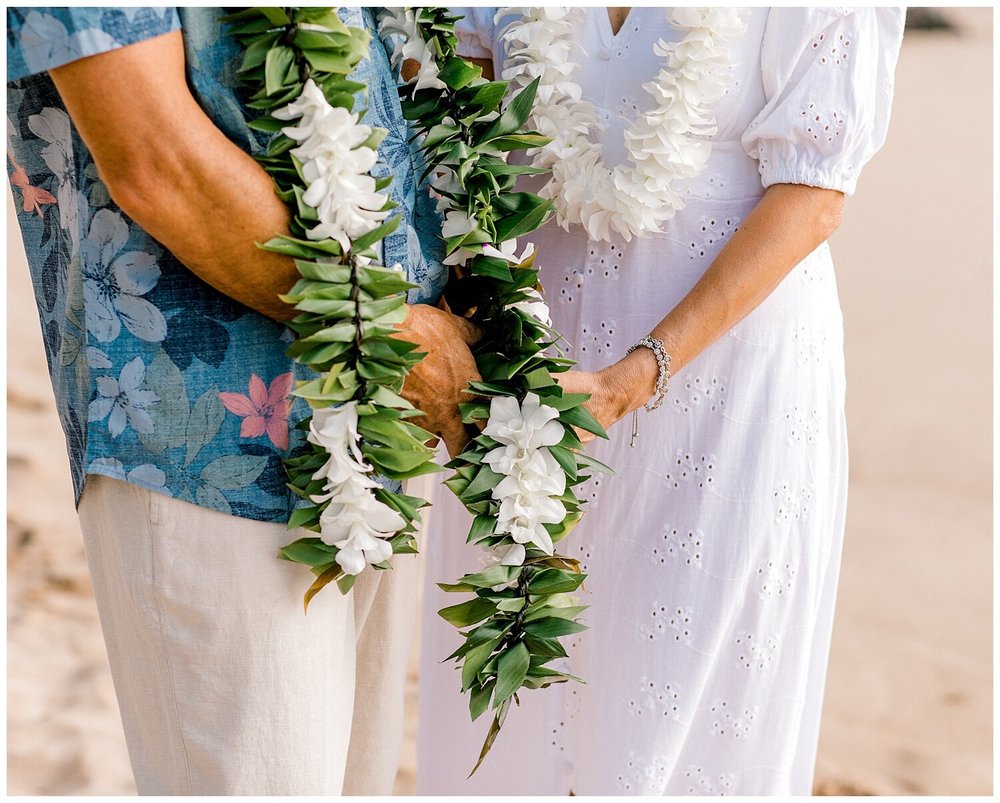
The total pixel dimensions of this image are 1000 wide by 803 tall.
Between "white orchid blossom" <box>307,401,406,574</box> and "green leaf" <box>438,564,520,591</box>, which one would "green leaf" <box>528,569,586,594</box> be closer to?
"green leaf" <box>438,564,520,591</box>

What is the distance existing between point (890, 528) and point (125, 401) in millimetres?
4202

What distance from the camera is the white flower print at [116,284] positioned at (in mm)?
1146

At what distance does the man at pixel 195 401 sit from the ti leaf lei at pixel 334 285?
4cm

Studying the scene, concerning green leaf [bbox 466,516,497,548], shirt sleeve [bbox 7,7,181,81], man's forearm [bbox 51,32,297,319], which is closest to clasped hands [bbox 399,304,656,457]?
green leaf [bbox 466,516,497,548]

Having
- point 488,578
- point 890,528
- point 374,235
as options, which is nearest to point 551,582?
point 488,578

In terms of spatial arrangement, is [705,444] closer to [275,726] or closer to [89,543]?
[275,726]

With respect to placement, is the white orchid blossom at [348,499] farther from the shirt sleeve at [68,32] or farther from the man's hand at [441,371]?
the shirt sleeve at [68,32]

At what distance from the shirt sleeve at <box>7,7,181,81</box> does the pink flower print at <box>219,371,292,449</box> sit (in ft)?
1.29

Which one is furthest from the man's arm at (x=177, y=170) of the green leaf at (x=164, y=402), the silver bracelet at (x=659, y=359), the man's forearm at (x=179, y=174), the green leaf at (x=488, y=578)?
the silver bracelet at (x=659, y=359)

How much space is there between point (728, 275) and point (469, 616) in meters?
0.61

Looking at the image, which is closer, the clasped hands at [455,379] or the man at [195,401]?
the man at [195,401]

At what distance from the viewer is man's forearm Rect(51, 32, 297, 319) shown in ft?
3.28

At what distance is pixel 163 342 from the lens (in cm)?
116

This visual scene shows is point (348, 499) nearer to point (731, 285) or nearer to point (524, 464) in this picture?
point (524, 464)
